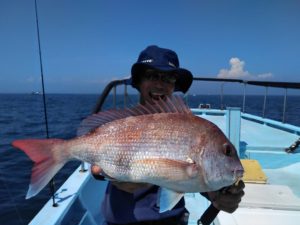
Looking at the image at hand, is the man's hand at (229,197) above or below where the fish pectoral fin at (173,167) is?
below

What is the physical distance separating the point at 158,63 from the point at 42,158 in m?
1.02

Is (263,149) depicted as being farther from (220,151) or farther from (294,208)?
(220,151)

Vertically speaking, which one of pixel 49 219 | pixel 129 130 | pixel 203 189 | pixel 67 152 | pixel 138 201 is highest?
pixel 129 130

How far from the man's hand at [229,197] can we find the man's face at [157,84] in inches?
31.5

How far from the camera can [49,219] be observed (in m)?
2.79

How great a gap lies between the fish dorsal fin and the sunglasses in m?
0.58

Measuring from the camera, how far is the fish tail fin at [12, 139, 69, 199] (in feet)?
5.44

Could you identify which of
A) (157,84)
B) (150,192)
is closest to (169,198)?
(150,192)

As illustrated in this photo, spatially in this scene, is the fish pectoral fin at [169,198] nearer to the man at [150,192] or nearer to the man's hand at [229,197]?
the man at [150,192]

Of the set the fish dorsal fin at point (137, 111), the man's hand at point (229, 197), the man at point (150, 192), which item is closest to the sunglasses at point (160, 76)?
the man at point (150, 192)

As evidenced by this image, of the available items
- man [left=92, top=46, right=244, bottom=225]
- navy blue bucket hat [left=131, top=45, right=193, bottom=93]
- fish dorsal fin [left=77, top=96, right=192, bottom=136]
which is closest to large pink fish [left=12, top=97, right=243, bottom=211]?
fish dorsal fin [left=77, top=96, right=192, bottom=136]

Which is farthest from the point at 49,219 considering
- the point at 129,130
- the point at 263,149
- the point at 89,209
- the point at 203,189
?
the point at 263,149

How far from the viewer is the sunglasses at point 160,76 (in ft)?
7.63

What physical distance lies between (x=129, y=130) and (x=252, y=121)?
848 centimetres
